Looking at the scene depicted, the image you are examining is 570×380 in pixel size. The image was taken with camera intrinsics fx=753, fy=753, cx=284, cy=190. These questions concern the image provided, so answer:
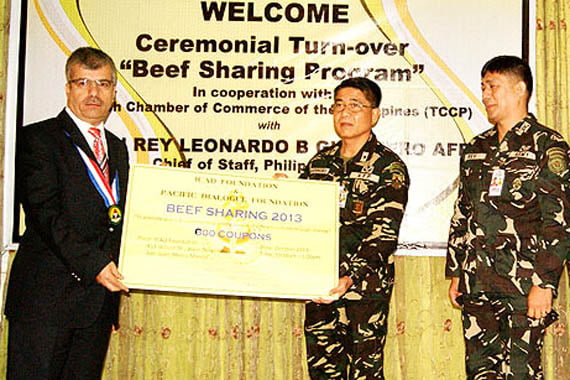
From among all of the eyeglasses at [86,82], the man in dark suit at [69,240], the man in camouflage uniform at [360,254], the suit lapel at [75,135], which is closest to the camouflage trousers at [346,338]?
the man in camouflage uniform at [360,254]

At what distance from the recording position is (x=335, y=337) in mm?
3428

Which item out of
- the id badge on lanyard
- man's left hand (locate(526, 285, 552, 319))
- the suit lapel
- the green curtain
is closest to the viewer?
the suit lapel

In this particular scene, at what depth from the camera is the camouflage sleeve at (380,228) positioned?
333 cm

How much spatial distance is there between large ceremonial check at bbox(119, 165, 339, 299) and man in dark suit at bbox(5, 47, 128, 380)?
12 centimetres

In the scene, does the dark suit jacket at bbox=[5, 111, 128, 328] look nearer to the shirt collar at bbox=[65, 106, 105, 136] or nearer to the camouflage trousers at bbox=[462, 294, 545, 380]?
the shirt collar at bbox=[65, 106, 105, 136]

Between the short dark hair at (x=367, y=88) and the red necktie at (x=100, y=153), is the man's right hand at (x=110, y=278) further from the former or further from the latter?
the short dark hair at (x=367, y=88)

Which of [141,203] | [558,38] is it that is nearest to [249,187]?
[141,203]

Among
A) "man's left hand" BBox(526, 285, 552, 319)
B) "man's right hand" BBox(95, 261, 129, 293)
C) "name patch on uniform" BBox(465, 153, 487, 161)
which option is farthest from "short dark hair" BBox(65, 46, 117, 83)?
"man's left hand" BBox(526, 285, 552, 319)

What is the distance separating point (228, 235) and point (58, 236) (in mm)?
649

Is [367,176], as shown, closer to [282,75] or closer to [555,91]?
[282,75]

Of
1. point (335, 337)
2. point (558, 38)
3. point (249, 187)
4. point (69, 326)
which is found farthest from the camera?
point (558, 38)

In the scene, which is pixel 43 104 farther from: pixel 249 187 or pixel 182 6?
pixel 249 187

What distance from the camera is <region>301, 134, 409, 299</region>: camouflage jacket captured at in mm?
3338

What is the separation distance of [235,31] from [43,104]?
43.9 inches
